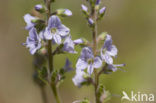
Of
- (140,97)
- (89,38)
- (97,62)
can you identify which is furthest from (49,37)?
(89,38)

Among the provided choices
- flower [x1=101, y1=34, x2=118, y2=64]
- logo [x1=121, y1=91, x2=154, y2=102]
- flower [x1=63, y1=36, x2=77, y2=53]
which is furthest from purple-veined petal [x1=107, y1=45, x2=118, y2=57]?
logo [x1=121, y1=91, x2=154, y2=102]

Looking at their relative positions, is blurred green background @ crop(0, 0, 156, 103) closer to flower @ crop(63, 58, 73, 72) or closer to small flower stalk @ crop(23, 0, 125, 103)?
flower @ crop(63, 58, 73, 72)

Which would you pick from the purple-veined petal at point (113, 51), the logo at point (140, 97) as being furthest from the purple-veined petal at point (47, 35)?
the logo at point (140, 97)

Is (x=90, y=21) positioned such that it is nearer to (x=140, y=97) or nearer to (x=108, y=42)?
(x=108, y=42)

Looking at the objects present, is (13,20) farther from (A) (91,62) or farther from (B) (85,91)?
(A) (91,62)

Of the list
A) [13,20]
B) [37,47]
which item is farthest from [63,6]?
[37,47]

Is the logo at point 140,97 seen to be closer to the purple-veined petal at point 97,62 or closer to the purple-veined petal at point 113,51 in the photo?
the purple-veined petal at point 113,51

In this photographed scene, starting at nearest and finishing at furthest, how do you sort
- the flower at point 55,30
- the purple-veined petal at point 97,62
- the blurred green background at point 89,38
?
1. the purple-veined petal at point 97,62
2. the flower at point 55,30
3. the blurred green background at point 89,38
